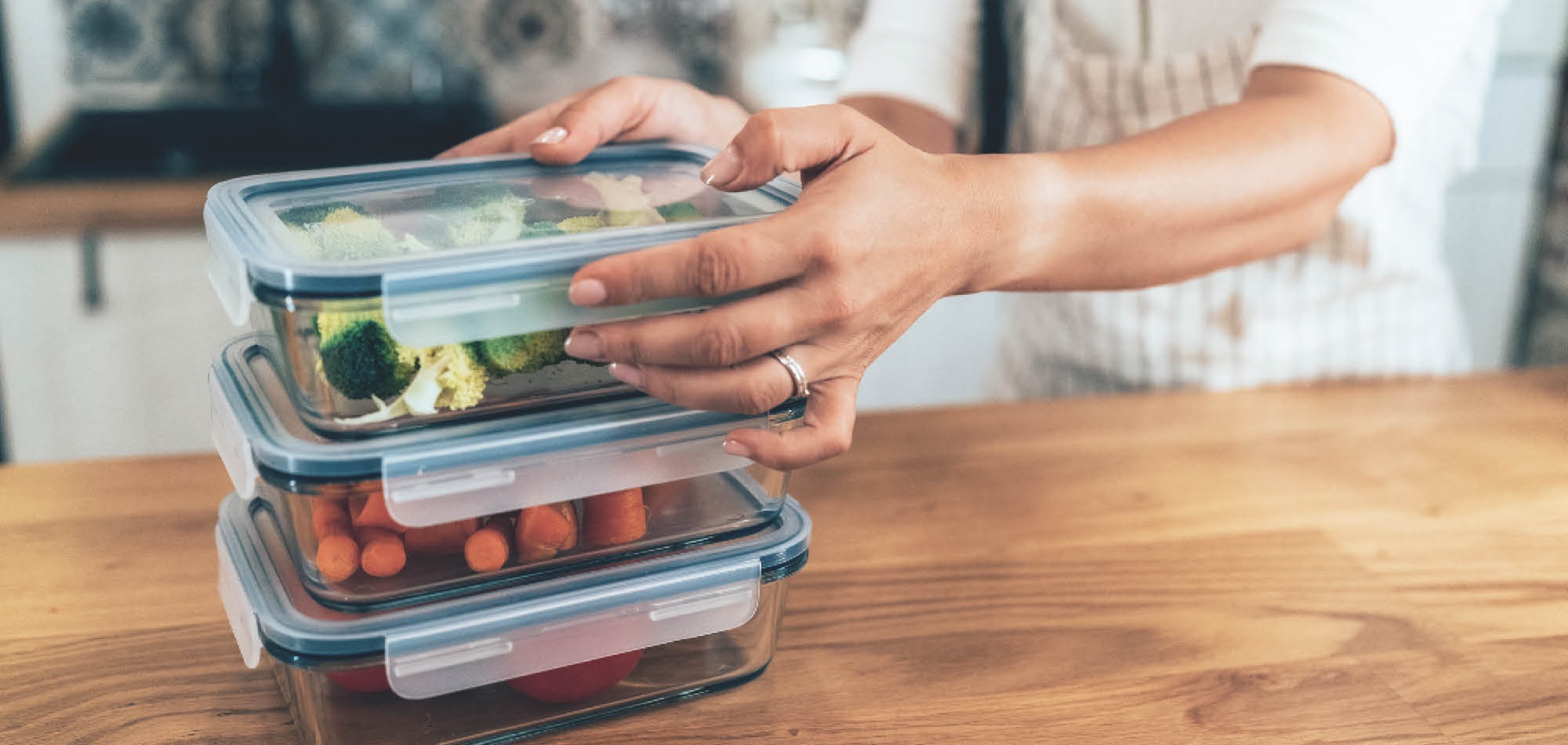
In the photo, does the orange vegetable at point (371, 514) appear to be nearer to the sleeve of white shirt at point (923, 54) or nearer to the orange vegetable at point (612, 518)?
the orange vegetable at point (612, 518)

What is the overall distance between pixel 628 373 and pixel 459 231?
0.11m

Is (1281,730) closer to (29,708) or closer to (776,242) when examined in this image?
(776,242)

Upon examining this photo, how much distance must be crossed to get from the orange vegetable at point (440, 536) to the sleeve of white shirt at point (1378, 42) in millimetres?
740

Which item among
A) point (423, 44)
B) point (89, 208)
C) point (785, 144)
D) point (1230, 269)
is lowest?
point (89, 208)

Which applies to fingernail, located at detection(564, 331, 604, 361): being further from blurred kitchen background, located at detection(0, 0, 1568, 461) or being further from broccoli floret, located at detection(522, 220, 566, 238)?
blurred kitchen background, located at detection(0, 0, 1568, 461)

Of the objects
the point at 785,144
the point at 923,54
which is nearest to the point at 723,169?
the point at 785,144

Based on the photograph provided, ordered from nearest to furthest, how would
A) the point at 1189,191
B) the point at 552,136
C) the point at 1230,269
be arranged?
1. the point at 552,136
2. the point at 1189,191
3. the point at 1230,269

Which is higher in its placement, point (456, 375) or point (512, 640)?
point (456, 375)

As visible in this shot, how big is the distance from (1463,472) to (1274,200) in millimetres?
293

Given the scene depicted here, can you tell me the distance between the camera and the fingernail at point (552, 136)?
0.74 meters

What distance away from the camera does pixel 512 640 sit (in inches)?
24.0

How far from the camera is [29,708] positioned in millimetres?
667

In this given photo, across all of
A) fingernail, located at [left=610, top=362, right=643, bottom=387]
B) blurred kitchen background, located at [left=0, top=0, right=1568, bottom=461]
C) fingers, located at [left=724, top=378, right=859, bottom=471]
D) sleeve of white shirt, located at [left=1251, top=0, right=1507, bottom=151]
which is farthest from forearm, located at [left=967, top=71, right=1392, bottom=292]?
blurred kitchen background, located at [left=0, top=0, right=1568, bottom=461]

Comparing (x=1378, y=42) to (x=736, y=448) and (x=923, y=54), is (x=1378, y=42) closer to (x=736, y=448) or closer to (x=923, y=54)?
(x=923, y=54)
